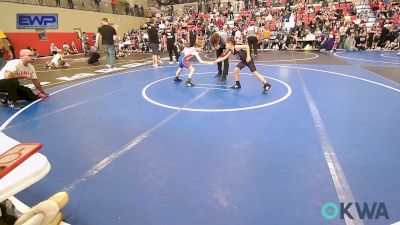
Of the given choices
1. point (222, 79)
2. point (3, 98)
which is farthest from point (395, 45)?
point (3, 98)

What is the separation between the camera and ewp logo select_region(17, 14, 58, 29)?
60.3ft

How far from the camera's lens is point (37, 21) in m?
19.8

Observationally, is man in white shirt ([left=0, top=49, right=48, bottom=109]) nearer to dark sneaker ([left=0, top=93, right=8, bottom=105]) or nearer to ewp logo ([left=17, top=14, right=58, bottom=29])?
dark sneaker ([left=0, top=93, right=8, bottom=105])

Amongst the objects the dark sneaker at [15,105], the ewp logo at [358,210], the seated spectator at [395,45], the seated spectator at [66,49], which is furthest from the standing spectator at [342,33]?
the seated spectator at [66,49]

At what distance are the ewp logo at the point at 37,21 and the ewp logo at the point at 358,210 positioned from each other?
21368 mm

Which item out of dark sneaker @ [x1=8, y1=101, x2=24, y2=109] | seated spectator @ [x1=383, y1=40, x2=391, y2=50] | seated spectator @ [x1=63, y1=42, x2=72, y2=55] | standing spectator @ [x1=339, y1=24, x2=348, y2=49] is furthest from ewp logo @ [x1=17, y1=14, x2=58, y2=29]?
seated spectator @ [x1=383, y1=40, x2=391, y2=50]

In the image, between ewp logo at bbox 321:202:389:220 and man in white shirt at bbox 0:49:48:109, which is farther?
man in white shirt at bbox 0:49:48:109

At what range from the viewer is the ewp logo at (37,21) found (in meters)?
18.4

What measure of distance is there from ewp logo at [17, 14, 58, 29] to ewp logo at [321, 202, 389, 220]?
70.1 ft

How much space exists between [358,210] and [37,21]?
22848 mm

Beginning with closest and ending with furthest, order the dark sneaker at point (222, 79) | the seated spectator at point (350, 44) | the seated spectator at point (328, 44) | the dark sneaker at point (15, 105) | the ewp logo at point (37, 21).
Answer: the dark sneaker at point (15, 105) < the dark sneaker at point (222, 79) < the seated spectator at point (328, 44) < the seated spectator at point (350, 44) < the ewp logo at point (37, 21)

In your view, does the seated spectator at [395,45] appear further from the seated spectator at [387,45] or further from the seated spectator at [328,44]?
the seated spectator at [328,44]

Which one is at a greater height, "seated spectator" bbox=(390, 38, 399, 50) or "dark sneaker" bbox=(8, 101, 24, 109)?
"seated spectator" bbox=(390, 38, 399, 50)

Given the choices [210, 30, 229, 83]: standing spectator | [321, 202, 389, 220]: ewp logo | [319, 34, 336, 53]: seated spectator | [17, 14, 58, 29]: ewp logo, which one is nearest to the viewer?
[321, 202, 389, 220]: ewp logo
